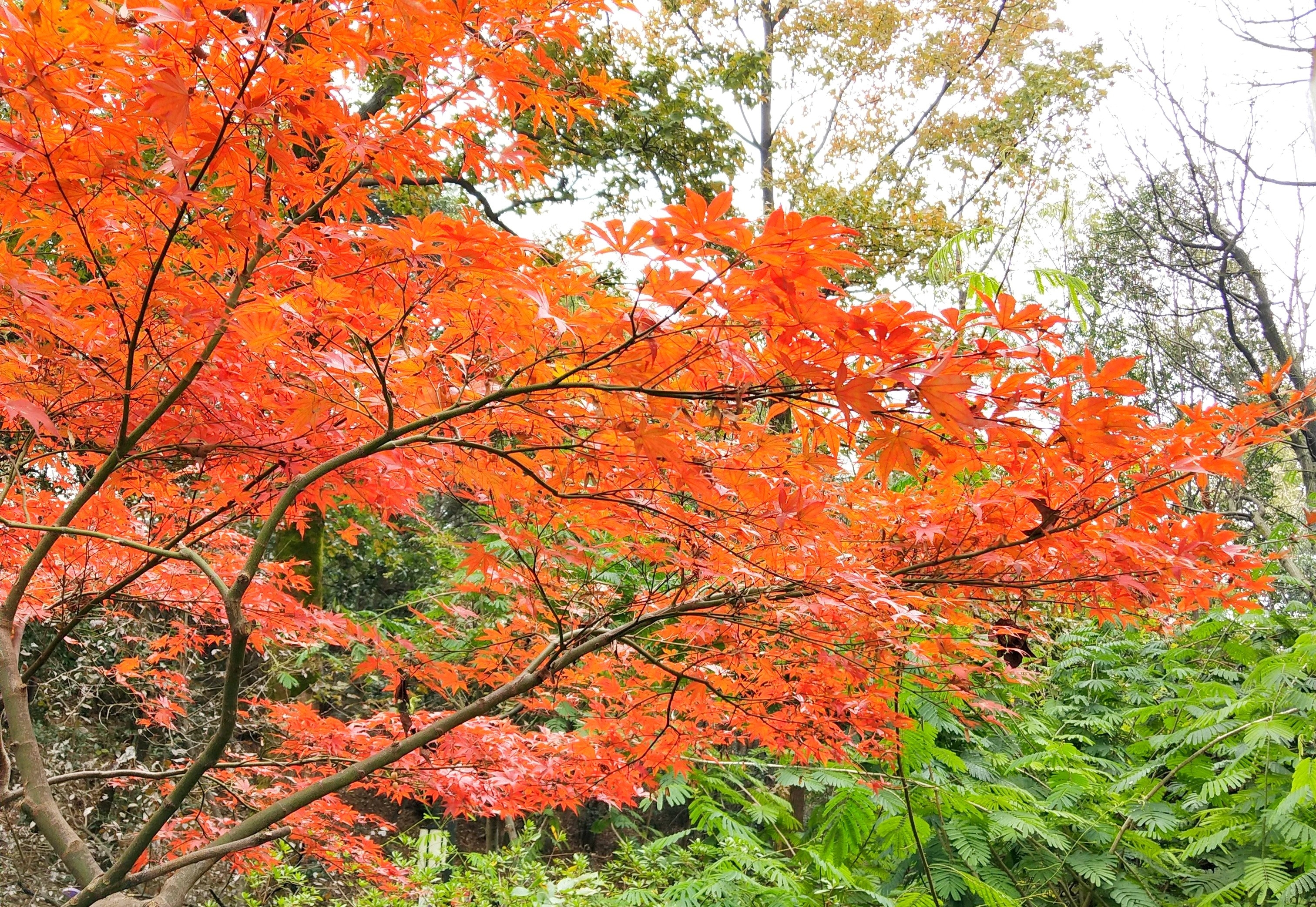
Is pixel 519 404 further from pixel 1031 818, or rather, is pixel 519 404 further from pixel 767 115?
pixel 767 115

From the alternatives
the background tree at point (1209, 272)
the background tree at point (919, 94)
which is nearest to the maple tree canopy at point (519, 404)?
the background tree at point (1209, 272)

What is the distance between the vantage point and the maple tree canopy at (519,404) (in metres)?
1.29

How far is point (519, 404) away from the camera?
4.79 ft

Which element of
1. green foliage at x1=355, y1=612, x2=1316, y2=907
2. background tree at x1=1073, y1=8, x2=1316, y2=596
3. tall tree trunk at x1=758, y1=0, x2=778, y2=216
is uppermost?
tall tree trunk at x1=758, y1=0, x2=778, y2=216

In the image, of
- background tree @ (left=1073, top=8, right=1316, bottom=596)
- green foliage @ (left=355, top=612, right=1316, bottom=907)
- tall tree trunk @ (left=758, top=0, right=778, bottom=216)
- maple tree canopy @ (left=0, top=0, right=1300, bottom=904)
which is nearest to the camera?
maple tree canopy @ (left=0, top=0, right=1300, bottom=904)

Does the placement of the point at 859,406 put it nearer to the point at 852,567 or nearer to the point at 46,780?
the point at 852,567

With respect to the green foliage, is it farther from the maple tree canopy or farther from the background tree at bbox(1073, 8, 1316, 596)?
the background tree at bbox(1073, 8, 1316, 596)

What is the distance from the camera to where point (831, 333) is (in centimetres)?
120

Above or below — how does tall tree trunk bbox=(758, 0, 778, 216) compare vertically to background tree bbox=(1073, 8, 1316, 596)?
above

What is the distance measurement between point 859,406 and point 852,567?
0.81m

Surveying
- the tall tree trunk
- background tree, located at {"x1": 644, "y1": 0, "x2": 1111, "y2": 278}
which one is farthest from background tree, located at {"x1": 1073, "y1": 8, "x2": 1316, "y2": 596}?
the tall tree trunk

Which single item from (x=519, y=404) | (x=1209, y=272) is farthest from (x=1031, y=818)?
(x=1209, y=272)

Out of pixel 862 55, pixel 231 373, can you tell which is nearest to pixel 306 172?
pixel 231 373

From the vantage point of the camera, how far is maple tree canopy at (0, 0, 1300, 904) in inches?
50.6
